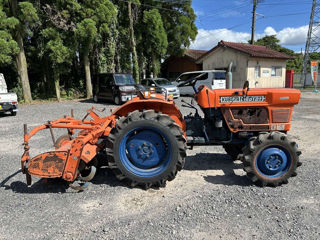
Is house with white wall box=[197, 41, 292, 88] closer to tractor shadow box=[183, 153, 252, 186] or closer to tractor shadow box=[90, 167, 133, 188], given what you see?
A: tractor shadow box=[183, 153, 252, 186]

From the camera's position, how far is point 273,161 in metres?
3.13

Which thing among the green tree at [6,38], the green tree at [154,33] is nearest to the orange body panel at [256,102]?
the green tree at [6,38]

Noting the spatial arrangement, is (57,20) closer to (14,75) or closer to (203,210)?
(14,75)

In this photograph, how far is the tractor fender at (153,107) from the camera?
11.0 feet

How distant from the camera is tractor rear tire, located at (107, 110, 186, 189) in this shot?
10.1ft

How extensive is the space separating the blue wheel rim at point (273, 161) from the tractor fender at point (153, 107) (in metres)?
1.18

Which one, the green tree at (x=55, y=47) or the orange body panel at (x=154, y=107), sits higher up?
the green tree at (x=55, y=47)

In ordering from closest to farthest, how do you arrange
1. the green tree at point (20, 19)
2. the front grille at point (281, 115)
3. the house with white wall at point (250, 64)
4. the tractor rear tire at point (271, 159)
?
the tractor rear tire at point (271, 159), the front grille at point (281, 115), the green tree at point (20, 19), the house with white wall at point (250, 64)

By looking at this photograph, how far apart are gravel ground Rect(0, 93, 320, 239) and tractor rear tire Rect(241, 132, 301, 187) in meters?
0.16

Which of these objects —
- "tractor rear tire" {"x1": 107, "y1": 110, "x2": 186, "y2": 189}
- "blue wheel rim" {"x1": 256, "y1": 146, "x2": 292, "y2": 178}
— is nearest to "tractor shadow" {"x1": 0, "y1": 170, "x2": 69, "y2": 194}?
"tractor rear tire" {"x1": 107, "y1": 110, "x2": 186, "y2": 189}

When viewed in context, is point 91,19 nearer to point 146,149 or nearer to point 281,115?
point 146,149

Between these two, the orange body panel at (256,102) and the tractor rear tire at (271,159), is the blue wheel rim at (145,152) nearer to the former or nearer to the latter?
the orange body panel at (256,102)

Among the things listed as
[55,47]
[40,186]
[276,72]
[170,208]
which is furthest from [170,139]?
[276,72]

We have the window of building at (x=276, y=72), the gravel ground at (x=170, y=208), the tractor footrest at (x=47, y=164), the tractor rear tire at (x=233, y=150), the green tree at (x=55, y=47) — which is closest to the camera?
the gravel ground at (x=170, y=208)
